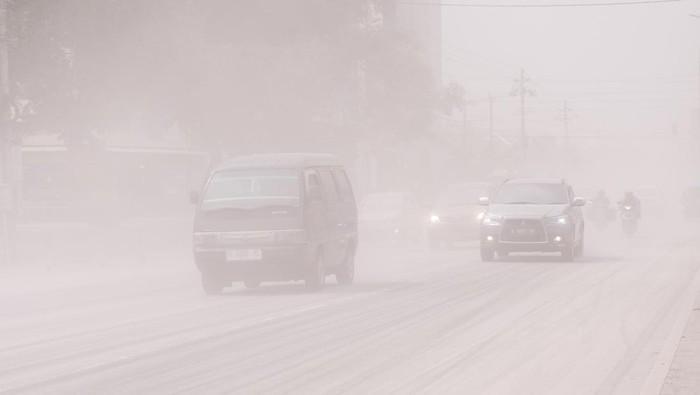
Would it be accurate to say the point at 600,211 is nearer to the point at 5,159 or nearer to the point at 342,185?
the point at 5,159

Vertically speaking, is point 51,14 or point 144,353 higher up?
point 51,14

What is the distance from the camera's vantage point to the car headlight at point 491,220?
31.7 m

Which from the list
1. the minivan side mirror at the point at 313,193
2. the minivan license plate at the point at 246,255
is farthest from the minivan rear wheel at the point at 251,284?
the minivan license plate at the point at 246,255

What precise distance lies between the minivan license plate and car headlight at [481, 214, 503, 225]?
10883mm

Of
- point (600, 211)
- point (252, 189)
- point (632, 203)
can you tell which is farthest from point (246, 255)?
point (600, 211)

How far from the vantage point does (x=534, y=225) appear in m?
31.4

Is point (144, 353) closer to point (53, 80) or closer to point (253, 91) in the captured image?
point (53, 80)

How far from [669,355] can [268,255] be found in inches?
387

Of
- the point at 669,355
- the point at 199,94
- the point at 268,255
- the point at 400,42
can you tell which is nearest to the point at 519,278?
the point at 268,255

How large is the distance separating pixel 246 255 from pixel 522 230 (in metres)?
11.0

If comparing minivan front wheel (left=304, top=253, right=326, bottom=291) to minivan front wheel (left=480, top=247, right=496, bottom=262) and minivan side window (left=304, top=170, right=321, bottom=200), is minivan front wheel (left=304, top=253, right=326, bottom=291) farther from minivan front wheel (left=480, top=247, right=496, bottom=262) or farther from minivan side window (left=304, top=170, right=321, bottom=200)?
minivan front wheel (left=480, top=247, right=496, bottom=262)

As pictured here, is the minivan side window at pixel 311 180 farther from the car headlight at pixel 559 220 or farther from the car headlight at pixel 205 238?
the car headlight at pixel 559 220

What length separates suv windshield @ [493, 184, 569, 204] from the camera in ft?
107

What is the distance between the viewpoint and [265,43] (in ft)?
150
